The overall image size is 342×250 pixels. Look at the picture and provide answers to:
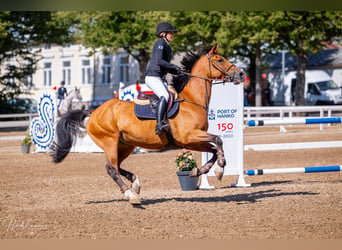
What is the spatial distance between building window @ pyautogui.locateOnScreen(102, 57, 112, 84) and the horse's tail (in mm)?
42675

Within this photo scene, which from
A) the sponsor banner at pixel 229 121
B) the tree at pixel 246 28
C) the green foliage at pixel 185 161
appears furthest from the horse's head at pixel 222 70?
the tree at pixel 246 28

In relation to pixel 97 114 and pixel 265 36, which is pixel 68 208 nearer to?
pixel 97 114

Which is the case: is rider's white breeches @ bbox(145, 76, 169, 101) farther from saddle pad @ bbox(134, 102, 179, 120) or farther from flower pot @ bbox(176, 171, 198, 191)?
flower pot @ bbox(176, 171, 198, 191)

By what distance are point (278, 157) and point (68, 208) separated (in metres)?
8.36

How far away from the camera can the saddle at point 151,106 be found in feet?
30.1

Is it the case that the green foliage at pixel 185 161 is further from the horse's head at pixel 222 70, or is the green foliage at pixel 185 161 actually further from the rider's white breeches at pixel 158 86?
the rider's white breeches at pixel 158 86

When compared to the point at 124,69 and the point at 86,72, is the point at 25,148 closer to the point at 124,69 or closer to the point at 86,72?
the point at 124,69

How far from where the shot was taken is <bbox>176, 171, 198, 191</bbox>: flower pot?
10750 millimetres

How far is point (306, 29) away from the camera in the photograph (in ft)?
105

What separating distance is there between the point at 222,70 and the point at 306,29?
23777 mm

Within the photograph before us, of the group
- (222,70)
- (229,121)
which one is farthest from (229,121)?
(222,70)

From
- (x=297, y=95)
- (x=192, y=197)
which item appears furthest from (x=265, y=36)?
(x=192, y=197)

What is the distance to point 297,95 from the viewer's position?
34562 mm

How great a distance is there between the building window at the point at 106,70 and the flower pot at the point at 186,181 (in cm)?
4232
